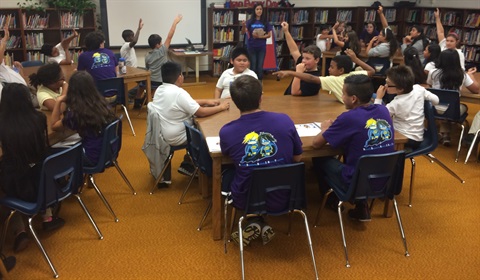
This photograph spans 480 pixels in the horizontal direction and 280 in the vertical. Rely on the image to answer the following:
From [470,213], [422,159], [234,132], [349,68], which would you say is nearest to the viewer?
[234,132]

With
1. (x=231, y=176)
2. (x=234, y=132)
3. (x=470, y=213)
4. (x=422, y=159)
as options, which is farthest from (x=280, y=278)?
(x=422, y=159)

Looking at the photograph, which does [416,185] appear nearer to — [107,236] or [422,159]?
[422,159]

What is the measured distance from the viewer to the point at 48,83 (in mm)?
3510

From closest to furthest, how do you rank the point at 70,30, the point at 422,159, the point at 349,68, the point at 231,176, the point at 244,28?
the point at 231,176
the point at 349,68
the point at 422,159
the point at 70,30
the point at 244,28

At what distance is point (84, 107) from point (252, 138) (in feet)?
4.57

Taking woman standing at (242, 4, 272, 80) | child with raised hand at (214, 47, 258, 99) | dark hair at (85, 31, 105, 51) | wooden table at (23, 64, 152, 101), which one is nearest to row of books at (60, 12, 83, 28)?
wooden table at (23, 64, 152, 101)

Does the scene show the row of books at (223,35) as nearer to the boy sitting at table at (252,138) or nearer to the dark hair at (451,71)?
the dark hair at (451,71)

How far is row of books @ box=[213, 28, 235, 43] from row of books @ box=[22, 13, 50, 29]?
3.16 metres

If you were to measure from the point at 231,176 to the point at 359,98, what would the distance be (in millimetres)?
990

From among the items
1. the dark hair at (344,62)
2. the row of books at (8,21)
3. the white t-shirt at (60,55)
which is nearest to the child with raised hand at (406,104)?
the dark hair at (344,62)

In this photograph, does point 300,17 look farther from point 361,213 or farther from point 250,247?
point 250,247

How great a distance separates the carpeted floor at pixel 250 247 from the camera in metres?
2.78

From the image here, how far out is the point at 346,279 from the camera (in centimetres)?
271

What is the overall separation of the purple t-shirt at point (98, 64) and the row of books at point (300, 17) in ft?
17.3
